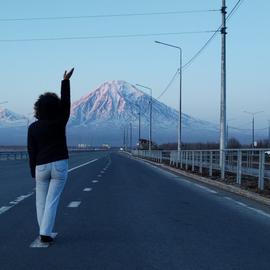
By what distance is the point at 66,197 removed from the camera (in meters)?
17.3

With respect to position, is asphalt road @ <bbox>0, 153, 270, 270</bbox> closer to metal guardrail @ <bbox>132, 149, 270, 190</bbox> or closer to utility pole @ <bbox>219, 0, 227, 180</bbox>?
metal guardrail @ <bbox>132, 149, 270, 190</bbox>

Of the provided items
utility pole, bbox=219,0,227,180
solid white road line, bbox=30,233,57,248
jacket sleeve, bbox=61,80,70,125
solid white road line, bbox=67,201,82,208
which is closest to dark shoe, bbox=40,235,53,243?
solid white road line, bbox=30,233,57,248

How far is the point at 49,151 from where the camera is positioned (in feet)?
28.8

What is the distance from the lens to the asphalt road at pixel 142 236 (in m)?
7.98

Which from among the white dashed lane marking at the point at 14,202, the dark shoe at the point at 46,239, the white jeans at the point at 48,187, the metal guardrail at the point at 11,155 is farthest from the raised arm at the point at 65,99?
the metal guardrail at the point at 11,155

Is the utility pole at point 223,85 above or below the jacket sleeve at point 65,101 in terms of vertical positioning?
above

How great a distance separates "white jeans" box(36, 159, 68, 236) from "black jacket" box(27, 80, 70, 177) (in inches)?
3.9

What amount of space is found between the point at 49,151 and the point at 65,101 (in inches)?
29.5

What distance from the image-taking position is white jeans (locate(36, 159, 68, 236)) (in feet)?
28.7

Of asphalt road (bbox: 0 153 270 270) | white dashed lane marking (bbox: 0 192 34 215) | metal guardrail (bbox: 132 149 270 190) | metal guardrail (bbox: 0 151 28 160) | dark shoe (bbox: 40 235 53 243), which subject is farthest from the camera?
metal guardrail (bbox: 0 151 28 160)

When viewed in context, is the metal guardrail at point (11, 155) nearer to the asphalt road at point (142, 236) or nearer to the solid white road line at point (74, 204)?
the asphalt road at point (142, 236)

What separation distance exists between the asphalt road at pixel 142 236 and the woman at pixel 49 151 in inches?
23.2

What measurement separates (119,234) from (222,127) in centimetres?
2046

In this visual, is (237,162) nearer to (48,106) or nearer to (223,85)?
(223,85)
